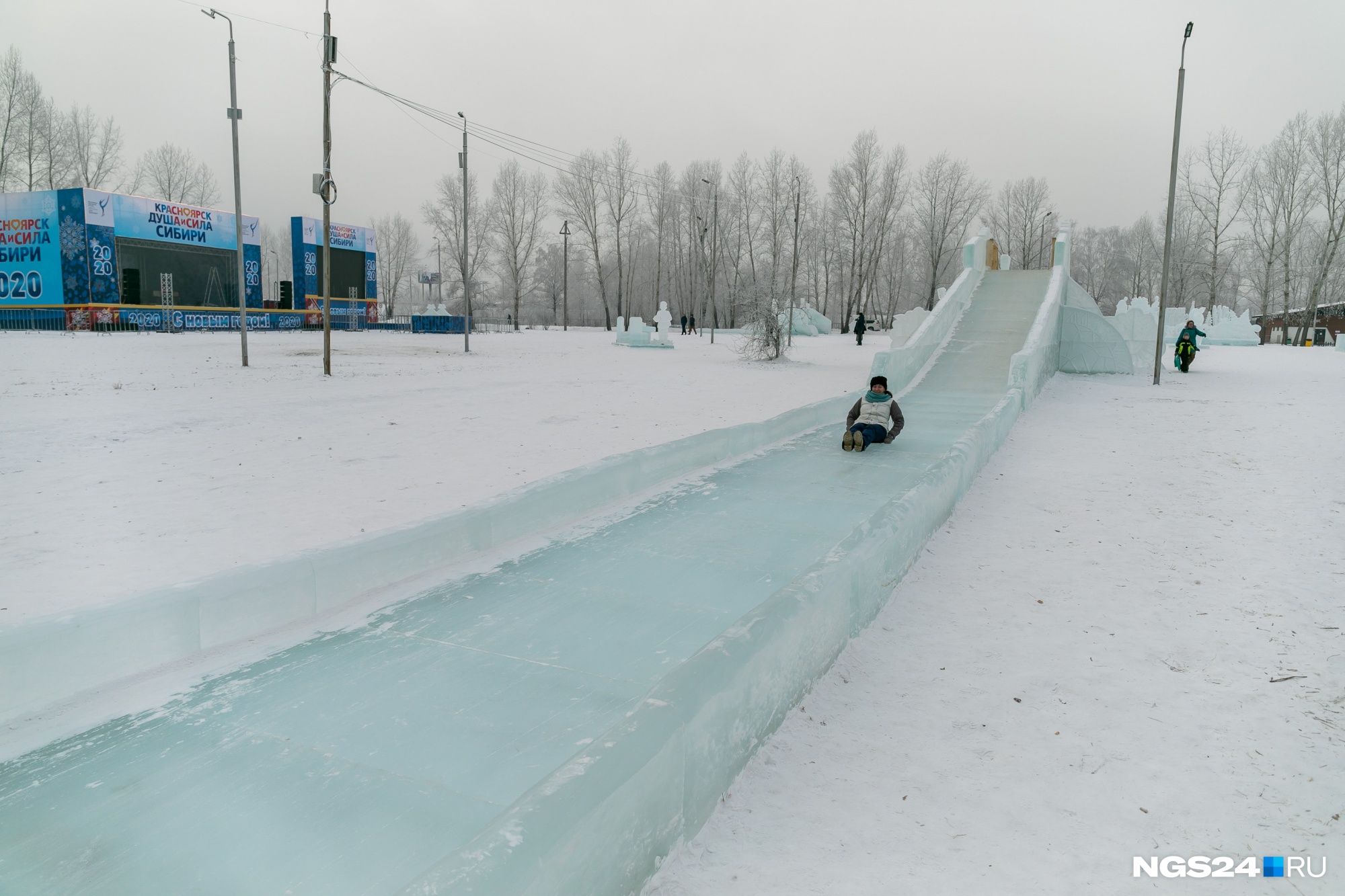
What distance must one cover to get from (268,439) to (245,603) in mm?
7372

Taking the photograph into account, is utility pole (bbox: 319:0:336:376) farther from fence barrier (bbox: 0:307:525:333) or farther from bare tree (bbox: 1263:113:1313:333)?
bare tree (bbox: 1263:113:1313:333)

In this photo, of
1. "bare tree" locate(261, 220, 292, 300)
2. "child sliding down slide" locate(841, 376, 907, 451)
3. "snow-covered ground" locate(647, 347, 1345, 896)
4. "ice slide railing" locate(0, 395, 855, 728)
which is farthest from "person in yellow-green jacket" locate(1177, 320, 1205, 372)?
"bare tree" locate(261, 220, 292, 300)

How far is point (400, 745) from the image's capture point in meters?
3.53

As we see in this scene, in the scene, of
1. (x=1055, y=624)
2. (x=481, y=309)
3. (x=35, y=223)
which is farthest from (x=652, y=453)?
(x=481, y=309)

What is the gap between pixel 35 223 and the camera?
33.6 metres

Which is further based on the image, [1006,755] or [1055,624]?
[1055,624]

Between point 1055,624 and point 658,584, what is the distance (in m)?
2.72

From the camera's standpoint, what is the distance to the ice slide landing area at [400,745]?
2.74 m

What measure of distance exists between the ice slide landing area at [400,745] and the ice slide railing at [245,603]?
0.38 m

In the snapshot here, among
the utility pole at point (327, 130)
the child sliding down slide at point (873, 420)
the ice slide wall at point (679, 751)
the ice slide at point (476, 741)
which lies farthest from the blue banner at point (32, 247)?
the ice slide wall at point (679, 751)

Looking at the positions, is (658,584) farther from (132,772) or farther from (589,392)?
(589,392)

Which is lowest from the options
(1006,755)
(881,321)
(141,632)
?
(1006,755)

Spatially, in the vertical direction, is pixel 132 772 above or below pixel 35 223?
below

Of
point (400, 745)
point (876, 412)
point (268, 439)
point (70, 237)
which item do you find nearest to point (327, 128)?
point (268, 439)
